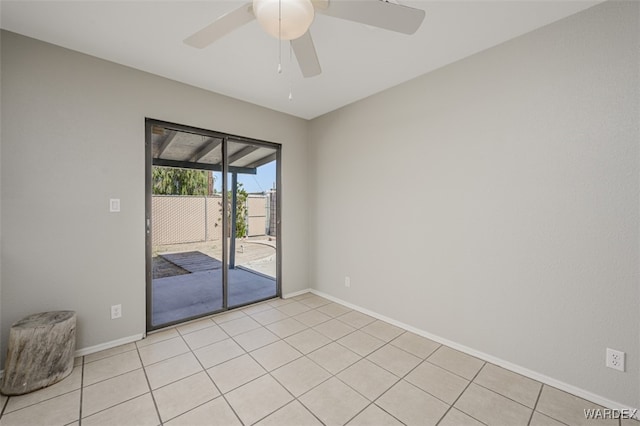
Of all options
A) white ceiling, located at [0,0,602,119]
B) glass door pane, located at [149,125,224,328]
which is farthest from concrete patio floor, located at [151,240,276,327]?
white ceiling, located at [0,0,602,119]

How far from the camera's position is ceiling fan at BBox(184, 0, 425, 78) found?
118 centimetres

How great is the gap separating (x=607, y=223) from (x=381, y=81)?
220 centimetres

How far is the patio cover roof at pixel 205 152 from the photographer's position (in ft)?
10.4

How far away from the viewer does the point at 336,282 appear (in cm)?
367

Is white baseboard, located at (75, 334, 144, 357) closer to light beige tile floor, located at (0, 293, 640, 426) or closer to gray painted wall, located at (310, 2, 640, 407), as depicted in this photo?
light beige tile floor, located at (0, 293, 640, 426)

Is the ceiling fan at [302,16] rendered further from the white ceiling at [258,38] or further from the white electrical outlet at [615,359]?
the white electrical outlet at [615,359]

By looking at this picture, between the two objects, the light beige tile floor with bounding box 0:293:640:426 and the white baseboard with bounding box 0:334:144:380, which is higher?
the white baseboard with bounding box 0:334:144:380

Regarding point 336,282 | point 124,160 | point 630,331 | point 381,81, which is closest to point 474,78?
point 381,81

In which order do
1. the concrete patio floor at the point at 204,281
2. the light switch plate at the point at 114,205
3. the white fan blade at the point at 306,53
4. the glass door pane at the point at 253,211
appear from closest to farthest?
1. the white fan blade at the point at 306,53
2. the light switch plate at the point at 114,205
3. the concrete patio floor at the point at 204,281
4. the glass door pane at the point at 253,211

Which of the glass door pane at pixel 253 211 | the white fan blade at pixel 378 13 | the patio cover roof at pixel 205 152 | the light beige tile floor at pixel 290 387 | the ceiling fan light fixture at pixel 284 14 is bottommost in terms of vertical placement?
the light beige tile floor at pixel 290 387

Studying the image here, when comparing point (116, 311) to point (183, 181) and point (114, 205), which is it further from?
point (183, 181)

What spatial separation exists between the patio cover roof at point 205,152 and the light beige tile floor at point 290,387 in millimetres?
2068

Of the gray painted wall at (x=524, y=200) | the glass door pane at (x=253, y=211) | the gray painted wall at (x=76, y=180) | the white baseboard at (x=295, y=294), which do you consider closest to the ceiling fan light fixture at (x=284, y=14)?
the gray painted wall at (x=524, y=200)

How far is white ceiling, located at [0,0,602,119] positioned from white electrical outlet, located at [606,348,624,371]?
7.52 feet
